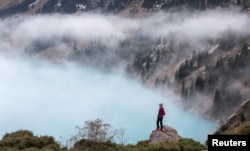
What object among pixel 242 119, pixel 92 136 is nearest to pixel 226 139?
pixel 92 136

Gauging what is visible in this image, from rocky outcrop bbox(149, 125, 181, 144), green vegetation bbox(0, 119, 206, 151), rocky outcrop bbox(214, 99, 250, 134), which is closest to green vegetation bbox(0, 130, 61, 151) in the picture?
green vegetation bbox(0, 119, 206, 151)

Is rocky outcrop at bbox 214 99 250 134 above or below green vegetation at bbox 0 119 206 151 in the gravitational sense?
above

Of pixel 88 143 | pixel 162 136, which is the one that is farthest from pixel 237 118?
pixel 88 143

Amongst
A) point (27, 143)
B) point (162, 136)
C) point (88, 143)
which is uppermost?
point (162, 136)

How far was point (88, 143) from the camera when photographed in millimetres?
42094

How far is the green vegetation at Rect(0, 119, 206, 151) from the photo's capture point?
123 feet

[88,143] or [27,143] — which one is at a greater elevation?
[88,143]

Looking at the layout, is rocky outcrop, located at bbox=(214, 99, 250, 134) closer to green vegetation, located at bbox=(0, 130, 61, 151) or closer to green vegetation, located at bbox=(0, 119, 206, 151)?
green vegetation, located at bbox=(0, 119, 206, 151)

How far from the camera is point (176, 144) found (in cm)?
3762

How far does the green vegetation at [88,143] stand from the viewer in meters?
37.4

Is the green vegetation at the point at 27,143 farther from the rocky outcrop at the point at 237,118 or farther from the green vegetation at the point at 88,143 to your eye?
the rocky outcrop at the point at 237,118

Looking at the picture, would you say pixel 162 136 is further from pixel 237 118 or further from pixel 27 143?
pixel 27 143

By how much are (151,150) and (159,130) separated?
10862 mm

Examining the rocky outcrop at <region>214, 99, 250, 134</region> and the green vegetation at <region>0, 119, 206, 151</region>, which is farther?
the rocky outcrop at <region>214, 99, 250, 134</region>
